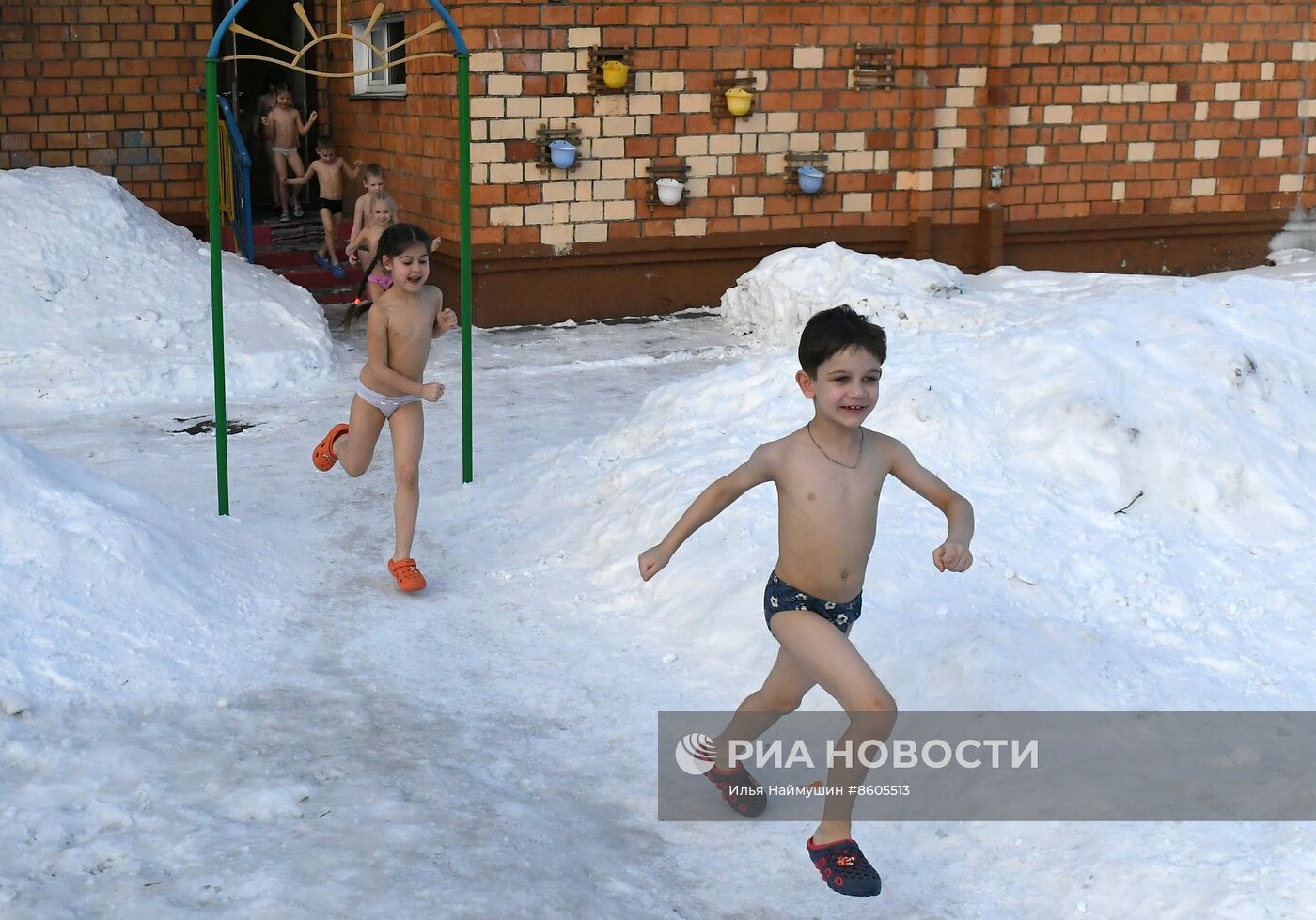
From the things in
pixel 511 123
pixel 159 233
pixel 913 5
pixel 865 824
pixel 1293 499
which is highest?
pixel 913 5

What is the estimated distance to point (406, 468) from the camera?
5664 mm

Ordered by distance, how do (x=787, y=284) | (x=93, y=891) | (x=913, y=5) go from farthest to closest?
1. (x=913, y=5)
2. (x=787, y=284)
3. (x=93, y=891)

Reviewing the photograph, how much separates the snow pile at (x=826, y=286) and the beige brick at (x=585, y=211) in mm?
1422

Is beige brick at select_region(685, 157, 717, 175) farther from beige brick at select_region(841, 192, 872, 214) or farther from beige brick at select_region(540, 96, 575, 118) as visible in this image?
beige brick at select_region(841, 192, 872, 214)

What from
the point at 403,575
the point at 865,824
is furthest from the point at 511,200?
the point at 865,824

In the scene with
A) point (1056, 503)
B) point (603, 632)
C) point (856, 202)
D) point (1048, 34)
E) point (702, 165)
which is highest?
point (1048, 34)

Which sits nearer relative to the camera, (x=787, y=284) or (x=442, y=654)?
(x=442, y=654)

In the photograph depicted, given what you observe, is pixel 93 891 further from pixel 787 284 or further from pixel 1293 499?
pixel 787 284

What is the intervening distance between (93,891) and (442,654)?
183 cm

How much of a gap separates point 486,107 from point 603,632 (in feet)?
22.7

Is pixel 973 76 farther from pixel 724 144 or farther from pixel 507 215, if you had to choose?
pixel 507 215

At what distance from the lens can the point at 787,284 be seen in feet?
35.2

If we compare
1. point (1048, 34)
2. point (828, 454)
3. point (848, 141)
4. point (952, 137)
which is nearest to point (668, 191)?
point (848, 141)

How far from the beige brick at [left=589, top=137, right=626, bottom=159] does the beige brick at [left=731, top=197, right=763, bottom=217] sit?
43.7 inches
